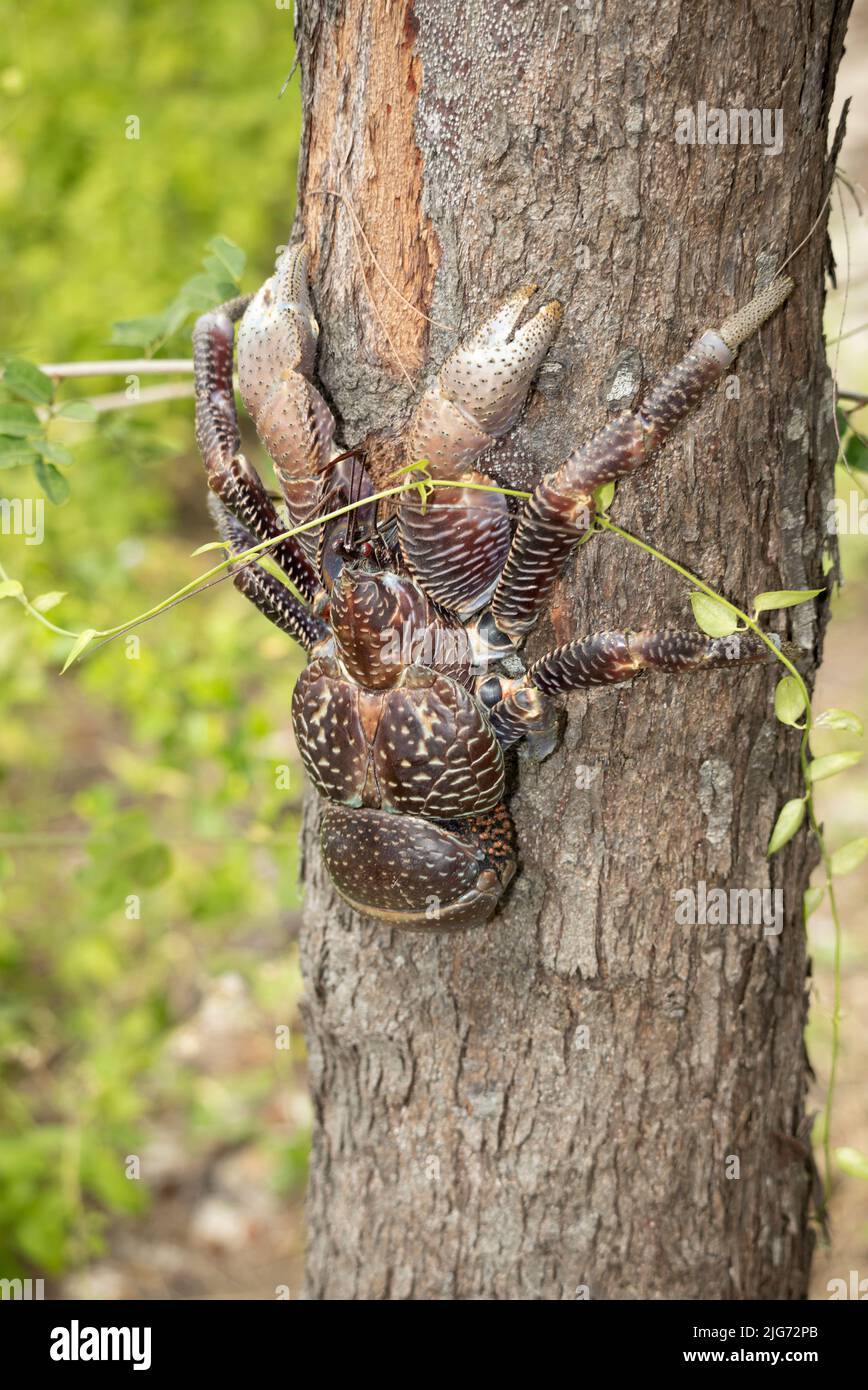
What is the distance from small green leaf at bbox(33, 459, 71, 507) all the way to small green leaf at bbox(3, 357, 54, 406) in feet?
0.40

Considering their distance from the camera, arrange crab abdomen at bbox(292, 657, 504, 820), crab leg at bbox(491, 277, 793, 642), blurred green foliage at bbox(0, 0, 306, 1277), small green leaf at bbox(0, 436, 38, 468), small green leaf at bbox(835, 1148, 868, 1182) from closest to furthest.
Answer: crab leg at bbox(491, 277, 793, 642), crab abdomen at bbox(292, 657, 504, 820), small green leaf at bbox(835, 1148, 868, 1182), small green leaf at bbox(0, 436, 38, 468), blurred green foliage at bbox(0, 0, 306, 1277)

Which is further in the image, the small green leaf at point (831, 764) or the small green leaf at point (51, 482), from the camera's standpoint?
the small green leaf at point (51, 482)

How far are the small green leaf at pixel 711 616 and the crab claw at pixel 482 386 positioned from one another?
0.30m

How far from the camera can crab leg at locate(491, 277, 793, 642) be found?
1.17 meters

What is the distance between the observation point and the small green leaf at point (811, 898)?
1.54 meters

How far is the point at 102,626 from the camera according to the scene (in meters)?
2.60

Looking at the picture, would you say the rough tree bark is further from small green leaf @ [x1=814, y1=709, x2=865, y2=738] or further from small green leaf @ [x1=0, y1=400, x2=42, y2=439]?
small green leaf @ [x1=0, y1=400, x2=42, y2=439]

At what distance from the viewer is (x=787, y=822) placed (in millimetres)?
1396

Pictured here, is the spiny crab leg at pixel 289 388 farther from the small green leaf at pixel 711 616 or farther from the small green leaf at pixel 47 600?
the small green leaf at pixel 711 616

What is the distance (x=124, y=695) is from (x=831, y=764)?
200cm

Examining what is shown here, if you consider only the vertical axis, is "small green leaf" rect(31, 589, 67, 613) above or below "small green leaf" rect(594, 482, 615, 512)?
below

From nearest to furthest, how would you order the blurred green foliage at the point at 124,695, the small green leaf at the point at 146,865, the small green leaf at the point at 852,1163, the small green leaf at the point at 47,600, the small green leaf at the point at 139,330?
1. the small green leaf at the point at 47,600
2. the small green leaf at the point at 852,1163
3. the small green leaf at the point at 139,330
4. the small green leaf at the point at 146,865
5. the blurred green foliage at the point at 124,695

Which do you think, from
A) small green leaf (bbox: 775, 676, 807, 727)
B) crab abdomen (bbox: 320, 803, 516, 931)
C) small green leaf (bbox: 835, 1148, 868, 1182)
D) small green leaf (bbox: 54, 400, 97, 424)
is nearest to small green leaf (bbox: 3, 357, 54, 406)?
small green leaf (bbox: 54, 400, 97, 424)

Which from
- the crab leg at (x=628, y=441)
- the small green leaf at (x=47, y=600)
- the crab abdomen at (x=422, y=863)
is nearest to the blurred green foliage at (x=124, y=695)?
the small green leaf at (x=47, y=600)
